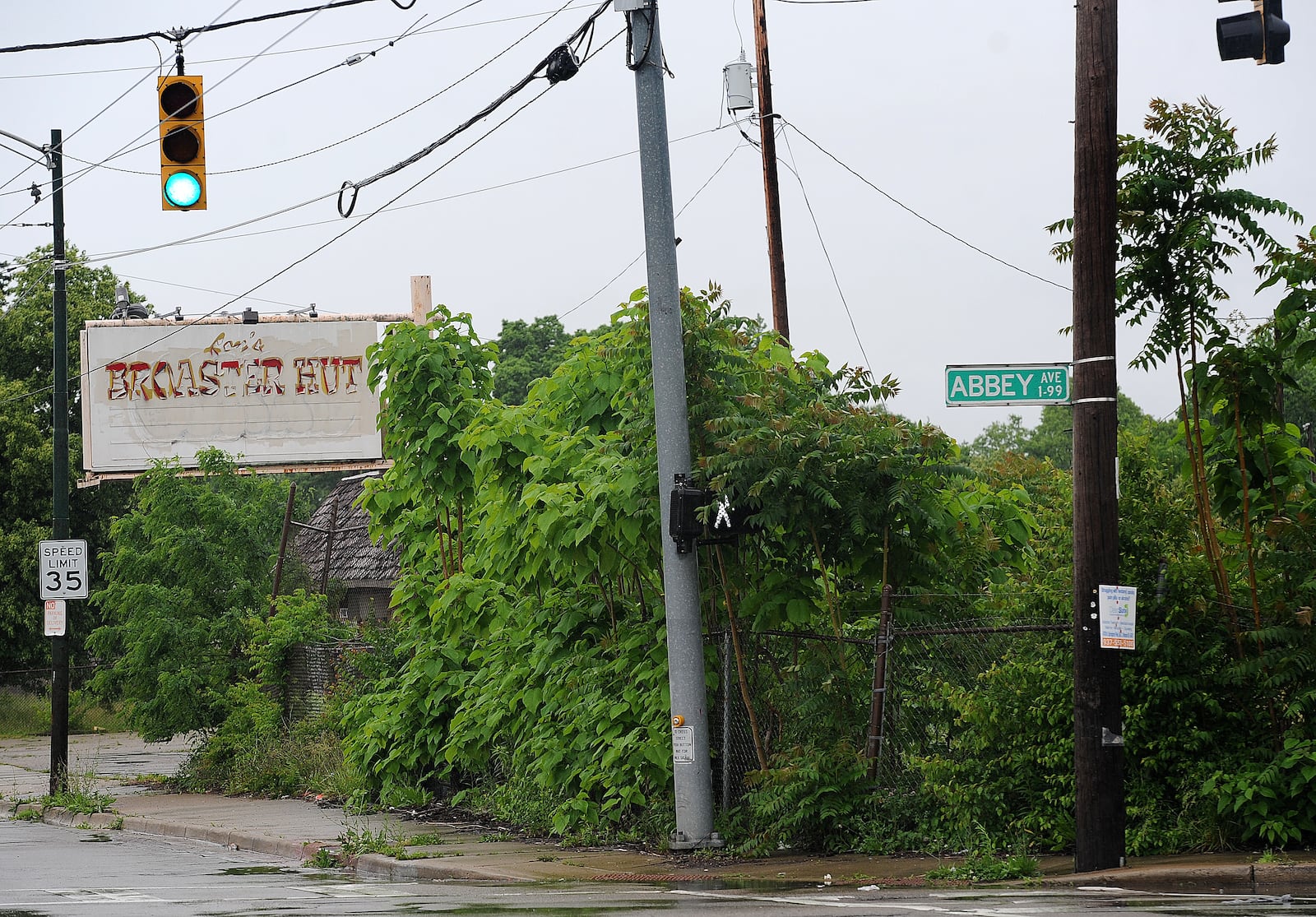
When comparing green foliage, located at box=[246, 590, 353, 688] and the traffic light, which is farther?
green foliage, located at box=[246, 590, 353, 688]

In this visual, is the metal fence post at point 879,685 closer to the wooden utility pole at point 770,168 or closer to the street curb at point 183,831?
the street curb at point 183,831

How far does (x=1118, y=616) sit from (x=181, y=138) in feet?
29.2

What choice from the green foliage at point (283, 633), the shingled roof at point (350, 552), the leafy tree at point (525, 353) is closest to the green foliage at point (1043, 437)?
the leafy tree at point (525, 353)

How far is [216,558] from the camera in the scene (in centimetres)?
2152

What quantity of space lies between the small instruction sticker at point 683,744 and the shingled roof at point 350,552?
21118 mm

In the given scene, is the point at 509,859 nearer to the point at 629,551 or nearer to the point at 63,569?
the point at 629,551

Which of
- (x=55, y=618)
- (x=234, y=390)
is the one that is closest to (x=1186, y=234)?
(x=55, y=618)

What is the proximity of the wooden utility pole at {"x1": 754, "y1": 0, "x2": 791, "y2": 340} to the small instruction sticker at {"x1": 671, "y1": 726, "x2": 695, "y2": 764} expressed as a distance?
397 inches

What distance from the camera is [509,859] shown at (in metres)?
12.7

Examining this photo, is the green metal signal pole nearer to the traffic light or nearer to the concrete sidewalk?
the concrete sidewalk

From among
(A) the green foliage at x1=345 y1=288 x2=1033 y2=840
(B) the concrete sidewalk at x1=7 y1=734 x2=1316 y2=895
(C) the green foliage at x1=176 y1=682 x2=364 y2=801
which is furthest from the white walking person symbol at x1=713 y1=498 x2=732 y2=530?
(C) the green foliage at x1=176 y1=682 x2=364 y2=801

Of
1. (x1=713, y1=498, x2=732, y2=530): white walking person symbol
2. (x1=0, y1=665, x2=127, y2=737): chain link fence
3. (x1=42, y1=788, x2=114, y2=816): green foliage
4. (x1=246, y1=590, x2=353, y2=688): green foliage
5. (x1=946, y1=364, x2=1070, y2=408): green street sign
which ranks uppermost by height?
(x1=946, y1=364, x2=1070, y2=408): green street sign

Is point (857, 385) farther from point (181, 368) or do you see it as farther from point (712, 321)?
point (181, 368)

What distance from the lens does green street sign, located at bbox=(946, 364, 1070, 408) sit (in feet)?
34.6
